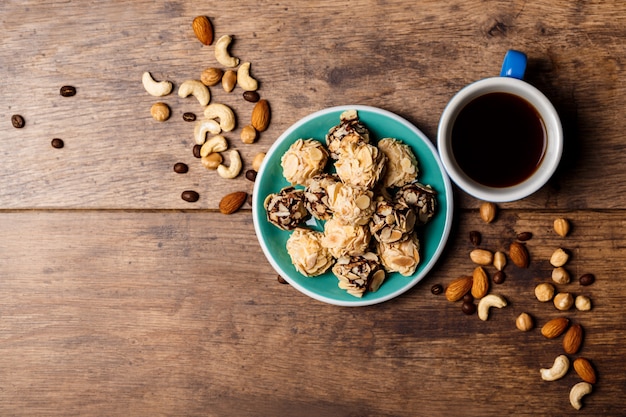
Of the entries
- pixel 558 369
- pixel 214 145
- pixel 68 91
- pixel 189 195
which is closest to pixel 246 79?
pixel 214 145

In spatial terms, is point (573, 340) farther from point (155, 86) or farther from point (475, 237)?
point (155, 86)

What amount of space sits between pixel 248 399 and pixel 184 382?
0.42ft

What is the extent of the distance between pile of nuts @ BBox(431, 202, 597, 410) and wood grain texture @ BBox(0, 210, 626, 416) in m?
0.02

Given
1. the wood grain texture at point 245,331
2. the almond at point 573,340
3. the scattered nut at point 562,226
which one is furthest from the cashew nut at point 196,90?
the almond at point 573,340

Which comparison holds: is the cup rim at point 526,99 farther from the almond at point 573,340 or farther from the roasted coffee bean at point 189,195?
the roasted coffee bean at point 189,195

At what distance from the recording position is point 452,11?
1131 millimetres

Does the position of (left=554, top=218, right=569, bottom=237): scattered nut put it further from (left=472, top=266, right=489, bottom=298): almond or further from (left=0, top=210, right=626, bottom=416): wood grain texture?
(left=472, top=266, right=489, bottom=298): almond

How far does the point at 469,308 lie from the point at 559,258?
0.61 feet

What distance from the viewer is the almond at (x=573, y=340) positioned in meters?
1.13

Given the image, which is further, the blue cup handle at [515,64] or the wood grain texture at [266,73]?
the wood grain texture at [266,73]

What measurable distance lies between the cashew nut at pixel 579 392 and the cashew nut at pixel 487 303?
0.67 ft

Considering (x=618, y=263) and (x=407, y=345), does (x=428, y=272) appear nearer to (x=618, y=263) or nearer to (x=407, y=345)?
(x=407, y=345)

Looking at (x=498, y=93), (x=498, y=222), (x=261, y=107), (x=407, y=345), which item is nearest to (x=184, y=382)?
(x=407, y=345)

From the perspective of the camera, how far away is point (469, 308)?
114 cm
